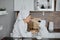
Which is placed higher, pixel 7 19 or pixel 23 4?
pixel 23 4

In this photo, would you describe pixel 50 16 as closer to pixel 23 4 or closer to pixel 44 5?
pixel 44 5

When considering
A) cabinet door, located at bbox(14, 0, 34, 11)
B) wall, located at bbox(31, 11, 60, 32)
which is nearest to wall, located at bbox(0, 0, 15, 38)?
cabinet door, located at bbox(14, 0, 34, 11)

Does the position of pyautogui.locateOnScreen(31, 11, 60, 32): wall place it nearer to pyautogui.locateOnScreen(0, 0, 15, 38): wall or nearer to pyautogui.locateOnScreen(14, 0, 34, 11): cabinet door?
pyautogui.locateOnScreen(14, 0, 34, 11): cabinet door

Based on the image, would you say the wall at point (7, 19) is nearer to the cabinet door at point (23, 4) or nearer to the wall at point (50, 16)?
the cabinet door at point (23, 4)

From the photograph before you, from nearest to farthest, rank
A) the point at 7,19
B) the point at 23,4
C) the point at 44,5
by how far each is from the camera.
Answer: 1. the point at 7,19
2. the point at 23,4
3. the point at 44,5

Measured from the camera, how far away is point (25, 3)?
428cm

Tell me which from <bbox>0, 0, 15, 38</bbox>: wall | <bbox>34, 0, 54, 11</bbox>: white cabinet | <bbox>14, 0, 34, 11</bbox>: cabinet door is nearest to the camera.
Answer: <bbox>0, 0, 15, 38</bbox>: wall

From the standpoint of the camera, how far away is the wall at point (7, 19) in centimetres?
343

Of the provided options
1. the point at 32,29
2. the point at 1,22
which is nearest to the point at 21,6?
the point at 32,29

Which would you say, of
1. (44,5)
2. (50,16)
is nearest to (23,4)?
(44,5)

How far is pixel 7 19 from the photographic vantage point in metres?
3.84

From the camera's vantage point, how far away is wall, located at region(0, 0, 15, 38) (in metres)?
3.43

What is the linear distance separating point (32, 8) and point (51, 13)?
2.26 feet

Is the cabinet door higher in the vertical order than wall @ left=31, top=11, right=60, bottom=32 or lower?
higher
